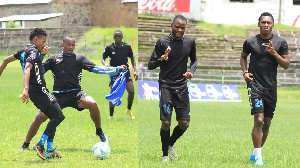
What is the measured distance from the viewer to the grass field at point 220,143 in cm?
991

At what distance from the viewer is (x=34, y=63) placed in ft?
33.2

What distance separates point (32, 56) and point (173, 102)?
2.39 m

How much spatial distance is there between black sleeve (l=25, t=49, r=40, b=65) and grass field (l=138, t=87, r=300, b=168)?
237 centimetres

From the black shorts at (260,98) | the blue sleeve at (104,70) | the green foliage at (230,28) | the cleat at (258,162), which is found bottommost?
the green foliage at (230,28)

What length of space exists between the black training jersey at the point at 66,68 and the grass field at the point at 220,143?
5.67 ft

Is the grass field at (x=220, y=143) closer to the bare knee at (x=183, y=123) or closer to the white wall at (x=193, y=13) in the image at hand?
the bare knee at (x=183, y=123)

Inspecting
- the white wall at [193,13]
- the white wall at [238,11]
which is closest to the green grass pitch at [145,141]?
the white wall at [193,13]

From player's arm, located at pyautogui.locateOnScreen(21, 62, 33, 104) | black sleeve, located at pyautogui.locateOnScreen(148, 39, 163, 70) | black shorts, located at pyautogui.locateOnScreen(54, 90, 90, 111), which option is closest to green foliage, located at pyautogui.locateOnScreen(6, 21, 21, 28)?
black shorts, located at pyautogui.locateOnScreen(54, 90, 90, 111)

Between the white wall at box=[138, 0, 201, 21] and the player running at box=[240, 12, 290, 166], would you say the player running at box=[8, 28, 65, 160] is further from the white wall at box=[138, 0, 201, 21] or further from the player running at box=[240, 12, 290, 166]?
the white wall at box=[138, 0, 201, 21]

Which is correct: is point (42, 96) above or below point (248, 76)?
below

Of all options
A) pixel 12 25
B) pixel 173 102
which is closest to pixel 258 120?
pixel 173 102

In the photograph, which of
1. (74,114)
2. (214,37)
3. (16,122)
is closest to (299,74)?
(214,37)

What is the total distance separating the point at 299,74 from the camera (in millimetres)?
44344

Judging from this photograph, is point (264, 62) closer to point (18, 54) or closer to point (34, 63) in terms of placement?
point (34, 63)
